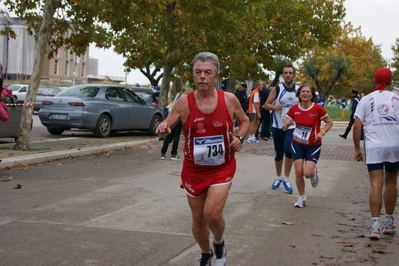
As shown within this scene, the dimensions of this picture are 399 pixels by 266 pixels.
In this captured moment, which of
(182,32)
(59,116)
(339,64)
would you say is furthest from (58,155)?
(339,64)

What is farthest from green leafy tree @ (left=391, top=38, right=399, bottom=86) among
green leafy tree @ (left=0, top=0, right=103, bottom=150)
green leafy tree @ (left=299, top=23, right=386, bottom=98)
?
green leafy tree @ (left=0, top=0, right=103, bottom=150)

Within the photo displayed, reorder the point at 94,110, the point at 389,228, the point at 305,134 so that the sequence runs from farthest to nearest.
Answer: the point at 94,110, the point at 305,134, the point at 389,228

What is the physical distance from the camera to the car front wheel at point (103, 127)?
2159 cm

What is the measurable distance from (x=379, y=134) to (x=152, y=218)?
2780 mm

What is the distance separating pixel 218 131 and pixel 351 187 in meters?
7.32

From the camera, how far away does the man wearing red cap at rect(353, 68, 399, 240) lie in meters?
7.93

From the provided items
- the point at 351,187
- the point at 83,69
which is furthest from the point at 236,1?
the point at 83,69

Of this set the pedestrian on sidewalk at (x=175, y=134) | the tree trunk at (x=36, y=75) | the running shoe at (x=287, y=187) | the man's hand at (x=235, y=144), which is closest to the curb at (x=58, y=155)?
the tree trunk at (x=36, y=75)

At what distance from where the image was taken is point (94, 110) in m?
21.4

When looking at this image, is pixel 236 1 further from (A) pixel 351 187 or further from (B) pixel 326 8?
(B) pixel 326 8

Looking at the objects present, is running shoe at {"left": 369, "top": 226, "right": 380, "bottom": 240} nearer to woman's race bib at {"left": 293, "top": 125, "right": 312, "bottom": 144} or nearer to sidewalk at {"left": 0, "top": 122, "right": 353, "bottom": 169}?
woman's race bib at {"left": 293, "top": 125, "right": 312, "bottom": 144}

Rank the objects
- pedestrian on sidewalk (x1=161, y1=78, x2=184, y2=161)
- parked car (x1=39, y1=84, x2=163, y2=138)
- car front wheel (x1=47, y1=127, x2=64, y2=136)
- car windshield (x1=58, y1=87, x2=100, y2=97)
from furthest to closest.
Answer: car front wheel (x1=47, y1=127, x2=64, y2=136), car windshield (x1=58, y1=87, x2=100, y2=97), parked car (x1=39, y1=84, x2=163, y2=138), pedestrian on sidewalk (x1=161, y1=78, x2=184, y2=161)

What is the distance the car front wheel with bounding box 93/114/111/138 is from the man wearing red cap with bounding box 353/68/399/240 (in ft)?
46.6

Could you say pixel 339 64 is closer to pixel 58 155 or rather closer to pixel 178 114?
pixel 58 155
